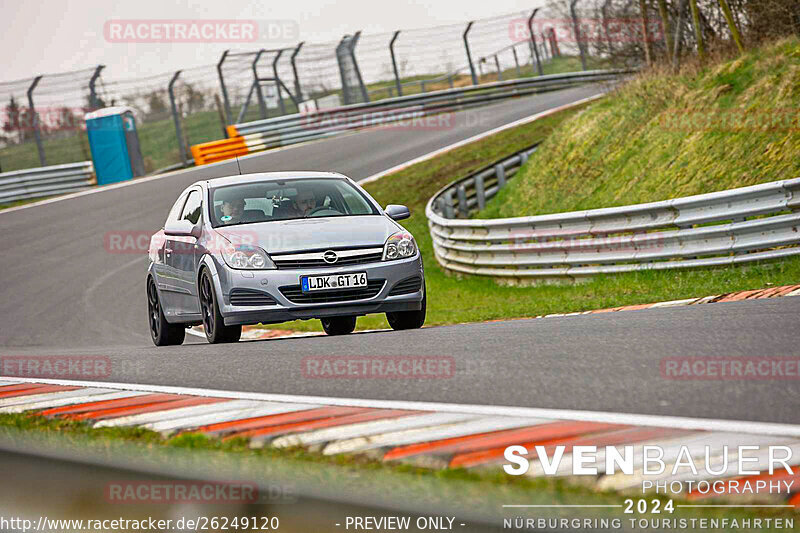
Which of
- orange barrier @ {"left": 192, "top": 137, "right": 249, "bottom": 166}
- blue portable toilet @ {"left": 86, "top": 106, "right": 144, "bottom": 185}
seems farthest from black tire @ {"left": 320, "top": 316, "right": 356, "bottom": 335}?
blue portable toilet @ {"left": 86, "top": 106, "right": 144, "bottom": 185}

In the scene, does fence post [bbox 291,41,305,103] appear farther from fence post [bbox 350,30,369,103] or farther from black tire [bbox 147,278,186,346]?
→ black tire [bbox 147,278,186,346]

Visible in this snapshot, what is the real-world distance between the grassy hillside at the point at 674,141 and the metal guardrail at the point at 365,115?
35.8 feet

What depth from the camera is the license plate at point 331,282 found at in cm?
887

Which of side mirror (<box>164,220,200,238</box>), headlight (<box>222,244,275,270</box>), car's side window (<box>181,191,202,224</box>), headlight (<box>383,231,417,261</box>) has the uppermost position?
car's side window (<box>181,191,202,224</box>)

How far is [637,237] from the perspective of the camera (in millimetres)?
13250

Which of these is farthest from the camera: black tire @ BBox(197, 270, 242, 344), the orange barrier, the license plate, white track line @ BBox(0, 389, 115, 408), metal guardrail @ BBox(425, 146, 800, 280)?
the orange barrier

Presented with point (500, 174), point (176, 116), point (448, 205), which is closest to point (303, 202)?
point (448, 205)

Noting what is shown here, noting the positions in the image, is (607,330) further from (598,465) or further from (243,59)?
(243,59)

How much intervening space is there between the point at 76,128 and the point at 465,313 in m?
21.9

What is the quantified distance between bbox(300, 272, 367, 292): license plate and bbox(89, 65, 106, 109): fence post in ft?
78.1

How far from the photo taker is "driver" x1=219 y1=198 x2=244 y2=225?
387 inches

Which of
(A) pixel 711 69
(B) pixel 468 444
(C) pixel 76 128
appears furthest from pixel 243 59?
(B) pixel 468 444

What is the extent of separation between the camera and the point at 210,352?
8.22m

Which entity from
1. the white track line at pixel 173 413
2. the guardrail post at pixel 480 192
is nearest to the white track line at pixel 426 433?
the white track line at pixel 173 413
